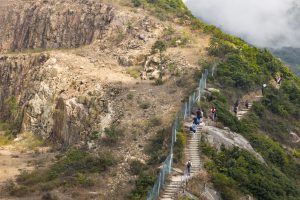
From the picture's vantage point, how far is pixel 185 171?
81.0ft

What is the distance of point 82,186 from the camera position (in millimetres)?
25312

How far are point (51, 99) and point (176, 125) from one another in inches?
696

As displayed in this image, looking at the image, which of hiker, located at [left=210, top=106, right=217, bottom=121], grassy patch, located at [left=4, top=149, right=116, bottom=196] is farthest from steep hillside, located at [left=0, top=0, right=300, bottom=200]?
hiker, located at [left=210, top=106, right=217, bottom=121]

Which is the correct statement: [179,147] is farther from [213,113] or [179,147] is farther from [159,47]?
[159,47]

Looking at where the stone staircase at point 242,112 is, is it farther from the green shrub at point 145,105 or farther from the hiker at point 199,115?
the green shrub at point 145,105

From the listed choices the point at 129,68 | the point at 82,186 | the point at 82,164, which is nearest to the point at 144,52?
the point at 129,68

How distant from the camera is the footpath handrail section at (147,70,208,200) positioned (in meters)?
22.7

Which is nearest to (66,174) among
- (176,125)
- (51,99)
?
(176,125)

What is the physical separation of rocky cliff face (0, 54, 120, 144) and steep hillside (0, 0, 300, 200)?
4.6 inches

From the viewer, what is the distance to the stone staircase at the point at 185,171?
22.8m

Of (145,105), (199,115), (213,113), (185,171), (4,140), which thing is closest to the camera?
(185,171)

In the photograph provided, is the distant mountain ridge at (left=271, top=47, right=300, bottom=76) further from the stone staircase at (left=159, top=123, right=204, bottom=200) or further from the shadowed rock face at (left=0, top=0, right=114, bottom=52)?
the stone staircase at (left=159, top=123, right=204, bottom=200)

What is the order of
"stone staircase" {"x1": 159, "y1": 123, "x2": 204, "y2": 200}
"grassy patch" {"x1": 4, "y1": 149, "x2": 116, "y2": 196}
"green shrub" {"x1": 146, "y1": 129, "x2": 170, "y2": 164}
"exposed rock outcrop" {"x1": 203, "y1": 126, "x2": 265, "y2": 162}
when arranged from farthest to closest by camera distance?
1. "exposed rock outcrop" {"x1": 203, "y1": 126, "x2": 265, "y2": 162}
2. "green shrub" {"x1": 146, "y1": 129, "x2": 170, "y2": 164}
3. "grassy patch" {"x1": 4, "y1": 149, "x2": 116, "y2": 196}
4. "stone staircase" {"x1": 159, "y1": 123, "x2": 204, "y2": 200}

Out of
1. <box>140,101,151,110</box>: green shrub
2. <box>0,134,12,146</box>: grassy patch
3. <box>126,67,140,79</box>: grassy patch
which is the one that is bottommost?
<box>0,134,12,146</box>: grassy patch
